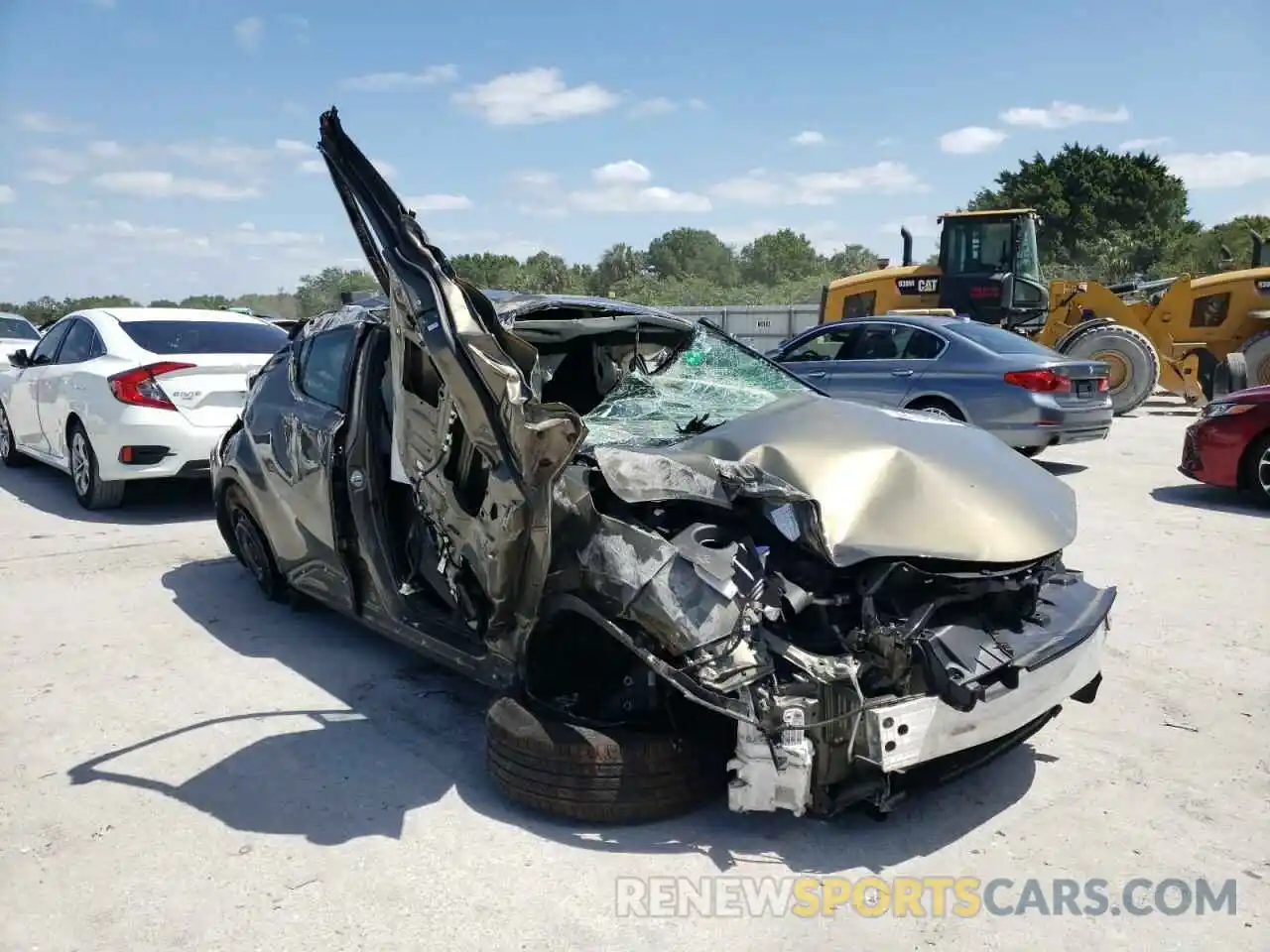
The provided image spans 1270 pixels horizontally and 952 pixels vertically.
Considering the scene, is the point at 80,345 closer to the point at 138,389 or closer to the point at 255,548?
the point at 138,389

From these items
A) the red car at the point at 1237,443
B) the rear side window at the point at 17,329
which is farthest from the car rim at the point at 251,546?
the rear side window at the point at 17,329

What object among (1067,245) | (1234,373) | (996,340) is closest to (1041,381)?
(996,340)

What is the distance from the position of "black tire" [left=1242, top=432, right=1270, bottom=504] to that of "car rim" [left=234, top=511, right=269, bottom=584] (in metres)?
7.39

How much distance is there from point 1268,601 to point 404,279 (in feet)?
16.5

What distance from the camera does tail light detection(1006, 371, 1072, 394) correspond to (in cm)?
910

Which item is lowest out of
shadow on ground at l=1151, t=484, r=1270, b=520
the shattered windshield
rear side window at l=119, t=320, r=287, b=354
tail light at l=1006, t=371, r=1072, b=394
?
shadow on ground at l=1151, t=484, r=1270, b=520

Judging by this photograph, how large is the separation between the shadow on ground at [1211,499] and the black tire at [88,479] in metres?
8.63

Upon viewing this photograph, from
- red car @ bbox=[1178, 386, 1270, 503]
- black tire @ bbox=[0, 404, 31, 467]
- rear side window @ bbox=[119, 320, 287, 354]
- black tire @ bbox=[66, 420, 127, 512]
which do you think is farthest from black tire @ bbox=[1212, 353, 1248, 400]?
black tire @ bbox=[0, 404, 31, 467]

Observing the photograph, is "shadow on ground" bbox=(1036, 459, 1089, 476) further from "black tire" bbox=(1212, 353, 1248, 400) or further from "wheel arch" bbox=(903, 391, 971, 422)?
"black tire" bbox=(1212, 353, 1248, 400)

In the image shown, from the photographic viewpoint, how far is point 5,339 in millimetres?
14305

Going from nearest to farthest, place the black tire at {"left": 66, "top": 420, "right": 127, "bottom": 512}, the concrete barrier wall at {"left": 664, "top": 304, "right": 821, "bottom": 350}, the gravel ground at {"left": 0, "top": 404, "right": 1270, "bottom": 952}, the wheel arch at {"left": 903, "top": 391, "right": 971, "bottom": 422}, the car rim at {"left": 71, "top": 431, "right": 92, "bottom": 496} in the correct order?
the gravel ground at {"left": 0, "top": 404, "right": 1270, "bottom": 952} < the black tire at {"left": 66, "top": 420, "right": 127, "bottom": 512} < the car rim at {"left": 71, "top": 431, "right": 92, "bottom": 496} < the wheel arch at {"left": 903, "top": 391, "right": 971, "bottom": 422} < the concrete barrier wall at {"left": 664, "top": 304, "right": 821, "bottom": 350}

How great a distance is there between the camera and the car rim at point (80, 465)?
8.07 meters

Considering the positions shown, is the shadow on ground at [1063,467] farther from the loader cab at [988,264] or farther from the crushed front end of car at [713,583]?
the crushed front end of car at [713,583]

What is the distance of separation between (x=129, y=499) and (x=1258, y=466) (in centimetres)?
941
